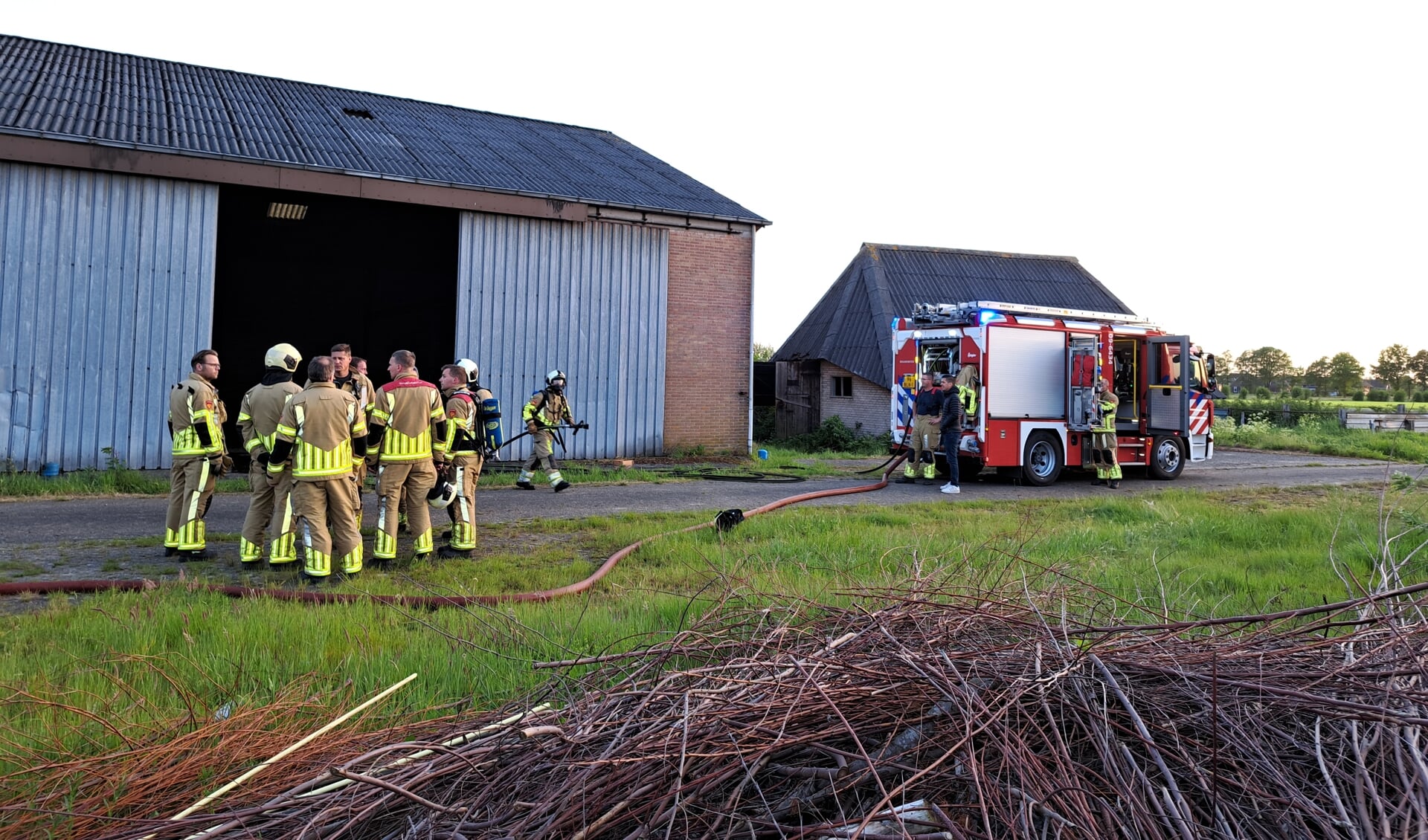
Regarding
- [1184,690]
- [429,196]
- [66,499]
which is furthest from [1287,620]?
[429,196]

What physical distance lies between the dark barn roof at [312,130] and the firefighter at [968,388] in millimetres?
5569

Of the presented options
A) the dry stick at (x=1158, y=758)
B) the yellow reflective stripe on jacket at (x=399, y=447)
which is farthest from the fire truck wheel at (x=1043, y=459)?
the dry stick at (x=1158, y=758)

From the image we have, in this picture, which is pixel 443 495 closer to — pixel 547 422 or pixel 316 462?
pixel 316 462

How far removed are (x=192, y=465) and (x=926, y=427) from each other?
32.6ft

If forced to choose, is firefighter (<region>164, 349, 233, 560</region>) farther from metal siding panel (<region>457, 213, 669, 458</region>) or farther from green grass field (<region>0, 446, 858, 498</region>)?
metal siding panel (<region>457, 213, 669, 458</region>)

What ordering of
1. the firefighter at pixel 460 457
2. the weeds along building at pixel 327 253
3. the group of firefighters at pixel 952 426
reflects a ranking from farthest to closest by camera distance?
the group of firefighters at pixel 952 426 → the weeds along building at pixel 327 253 → the firefighter at pixel 460 457

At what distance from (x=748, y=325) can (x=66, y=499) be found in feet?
37.4

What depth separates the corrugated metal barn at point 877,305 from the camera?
27000 mm

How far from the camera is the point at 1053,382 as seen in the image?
15.5m

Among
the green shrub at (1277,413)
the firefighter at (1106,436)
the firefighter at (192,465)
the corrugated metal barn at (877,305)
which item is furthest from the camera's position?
the green shrub at (1277,413)

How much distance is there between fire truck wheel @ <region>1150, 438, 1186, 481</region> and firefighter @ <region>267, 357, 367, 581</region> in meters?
13.9

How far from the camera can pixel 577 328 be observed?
16969mm

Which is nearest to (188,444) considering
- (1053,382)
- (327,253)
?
(1053,382)

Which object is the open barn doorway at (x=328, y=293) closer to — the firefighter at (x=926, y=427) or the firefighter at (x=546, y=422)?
the firefighter at (x=546, y=422)
